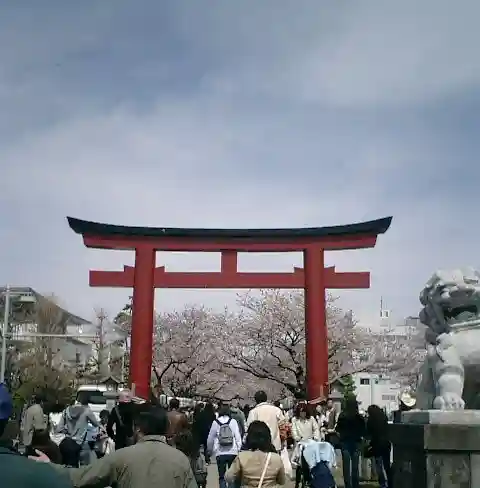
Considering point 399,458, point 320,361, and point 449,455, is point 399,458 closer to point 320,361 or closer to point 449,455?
point 449,455

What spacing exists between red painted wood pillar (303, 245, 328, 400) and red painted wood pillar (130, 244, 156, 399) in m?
5.08

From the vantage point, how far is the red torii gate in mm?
22188

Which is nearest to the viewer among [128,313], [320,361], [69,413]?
[69,413]

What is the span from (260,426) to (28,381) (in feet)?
114

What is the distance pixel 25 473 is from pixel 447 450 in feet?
12.4

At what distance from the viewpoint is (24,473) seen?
90.3 inches

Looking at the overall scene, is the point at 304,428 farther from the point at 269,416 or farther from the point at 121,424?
the point at 121,424

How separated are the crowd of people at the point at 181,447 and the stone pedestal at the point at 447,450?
1.12 metres

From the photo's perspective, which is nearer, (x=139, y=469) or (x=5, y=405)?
(x=5, y=405)

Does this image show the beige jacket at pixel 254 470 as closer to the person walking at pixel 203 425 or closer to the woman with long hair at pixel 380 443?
the woman with long hair at pixel 380 443

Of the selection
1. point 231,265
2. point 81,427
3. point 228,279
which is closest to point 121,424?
point 81,427

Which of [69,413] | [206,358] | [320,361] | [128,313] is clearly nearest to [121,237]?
[320,361]

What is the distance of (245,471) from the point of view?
4867 millimetres

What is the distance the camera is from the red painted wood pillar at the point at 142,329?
21.9m
